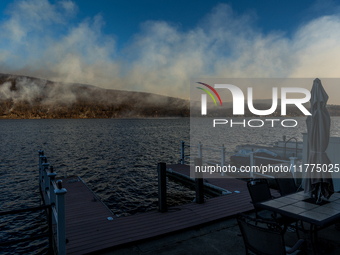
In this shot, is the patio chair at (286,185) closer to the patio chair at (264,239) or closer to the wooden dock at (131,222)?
the wooden dock at (131,222)

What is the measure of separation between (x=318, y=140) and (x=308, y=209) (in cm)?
139

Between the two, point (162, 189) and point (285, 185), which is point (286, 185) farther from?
point (162, 189)

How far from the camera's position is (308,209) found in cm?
376

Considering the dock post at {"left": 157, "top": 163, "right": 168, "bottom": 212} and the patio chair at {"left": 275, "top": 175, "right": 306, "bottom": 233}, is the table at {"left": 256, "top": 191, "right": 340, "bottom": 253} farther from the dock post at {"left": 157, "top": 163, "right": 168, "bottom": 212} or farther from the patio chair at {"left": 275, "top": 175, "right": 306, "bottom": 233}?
the dock post at {"left": 157, "top": 163, "right": 168, "bottom": 212}

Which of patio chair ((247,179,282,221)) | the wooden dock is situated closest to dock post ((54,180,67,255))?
the wooden dock

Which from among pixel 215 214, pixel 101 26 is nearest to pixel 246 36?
pixel 215 214

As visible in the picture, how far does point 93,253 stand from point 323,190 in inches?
168

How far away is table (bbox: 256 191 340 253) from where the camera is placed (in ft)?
11.0

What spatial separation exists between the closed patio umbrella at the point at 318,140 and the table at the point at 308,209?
0.75ft

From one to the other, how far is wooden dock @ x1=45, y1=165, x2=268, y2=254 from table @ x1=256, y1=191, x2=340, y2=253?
73.3 inches

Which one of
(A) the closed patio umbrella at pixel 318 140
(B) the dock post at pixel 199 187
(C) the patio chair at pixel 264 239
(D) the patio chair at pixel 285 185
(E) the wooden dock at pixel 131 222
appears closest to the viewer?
(C) the patio chair at pixel 264 239

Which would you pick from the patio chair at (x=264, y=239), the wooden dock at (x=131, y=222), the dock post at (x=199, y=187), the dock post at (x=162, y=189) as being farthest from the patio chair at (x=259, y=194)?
the dock post at (x=162, y=189)

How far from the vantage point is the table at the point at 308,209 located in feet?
11.0

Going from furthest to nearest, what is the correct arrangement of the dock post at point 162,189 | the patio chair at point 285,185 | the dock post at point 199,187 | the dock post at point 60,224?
1. the dock post at point 199,187
2. the dock post at point 162,189
3. the patio chair at point 285,185
4. the dock post at point 60,224
